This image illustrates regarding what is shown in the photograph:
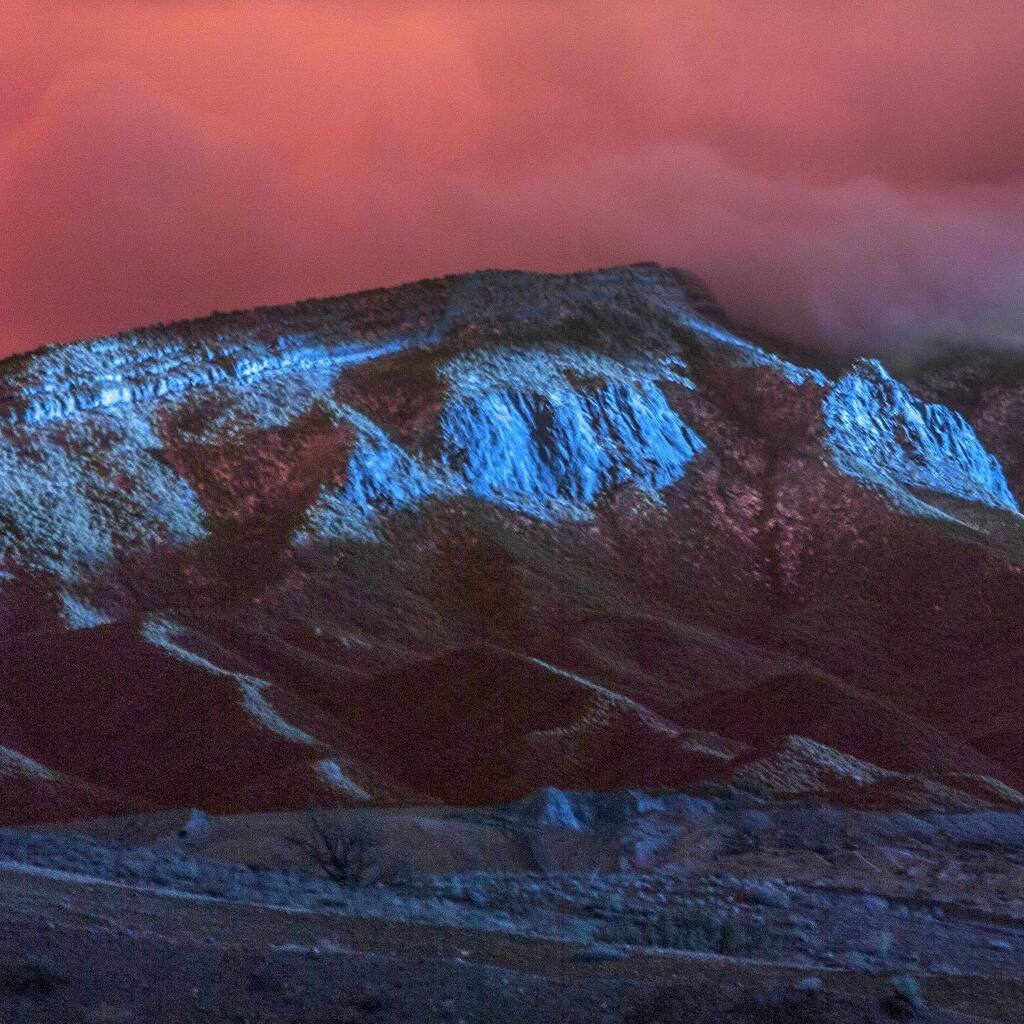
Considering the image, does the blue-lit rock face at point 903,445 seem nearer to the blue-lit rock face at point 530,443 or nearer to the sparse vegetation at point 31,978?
the blue-lit rock face at point 530,443

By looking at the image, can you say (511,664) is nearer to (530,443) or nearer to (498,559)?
(498,559)

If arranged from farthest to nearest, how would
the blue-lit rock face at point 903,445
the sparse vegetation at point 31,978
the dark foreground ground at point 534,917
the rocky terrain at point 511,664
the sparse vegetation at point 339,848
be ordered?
the blue-lit rock face at point 903,445
the sparse vegetation at point 339,848
the rocky terrain at point 511,664
the dark foreground ground at point 534,917
the sparse vegetation at point 31,978

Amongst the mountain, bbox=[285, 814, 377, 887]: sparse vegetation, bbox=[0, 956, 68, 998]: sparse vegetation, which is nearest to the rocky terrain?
bbox=[0, 956, 68, 998]: sparse vegetation

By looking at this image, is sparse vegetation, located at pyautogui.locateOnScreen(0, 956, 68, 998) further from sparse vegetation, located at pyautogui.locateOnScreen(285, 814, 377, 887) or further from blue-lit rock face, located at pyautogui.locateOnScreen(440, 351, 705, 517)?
blue-lit rock face, located at pyautogui.locateOnScreen(440, 351, 705, 517)

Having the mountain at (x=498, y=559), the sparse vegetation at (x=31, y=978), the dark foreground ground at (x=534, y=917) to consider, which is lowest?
the sparse vegetation at (x=31, y=978)

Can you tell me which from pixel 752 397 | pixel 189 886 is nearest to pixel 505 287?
pixel 752 397

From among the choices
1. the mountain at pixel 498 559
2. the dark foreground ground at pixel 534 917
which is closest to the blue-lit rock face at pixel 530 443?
the mountain at pixel 498 559
